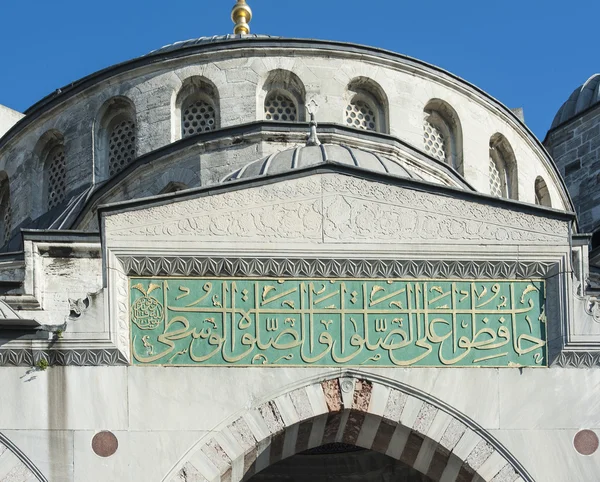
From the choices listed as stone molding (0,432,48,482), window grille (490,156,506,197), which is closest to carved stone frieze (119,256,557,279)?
stone molding (0,432,48,482)

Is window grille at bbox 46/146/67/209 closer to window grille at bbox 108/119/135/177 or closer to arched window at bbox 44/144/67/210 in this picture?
arched window at bbox 44/144/67/210

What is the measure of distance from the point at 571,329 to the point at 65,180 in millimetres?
9817

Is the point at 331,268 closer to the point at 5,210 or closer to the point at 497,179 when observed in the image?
the point at 497,179

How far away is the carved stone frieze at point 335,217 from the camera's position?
67.5 ft

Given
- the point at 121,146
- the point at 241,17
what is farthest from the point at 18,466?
the point at 241,17

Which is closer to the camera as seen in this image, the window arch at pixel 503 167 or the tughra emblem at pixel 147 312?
the tughra emblem at pixel 147 312

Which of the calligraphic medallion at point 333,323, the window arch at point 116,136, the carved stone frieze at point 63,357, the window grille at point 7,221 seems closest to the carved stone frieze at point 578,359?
the calligraphic medallion at point 333,323

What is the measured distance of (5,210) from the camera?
96.4 feet

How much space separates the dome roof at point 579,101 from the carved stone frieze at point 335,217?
41.4 ft

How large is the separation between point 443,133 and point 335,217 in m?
7.70

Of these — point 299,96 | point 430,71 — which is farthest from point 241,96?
point 430,71

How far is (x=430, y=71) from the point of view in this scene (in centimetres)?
2795

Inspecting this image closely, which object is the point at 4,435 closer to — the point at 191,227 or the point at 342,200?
the point at 191,227

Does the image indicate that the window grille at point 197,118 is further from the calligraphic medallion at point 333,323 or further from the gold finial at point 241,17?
the calligraphic medallion at point 333,323
